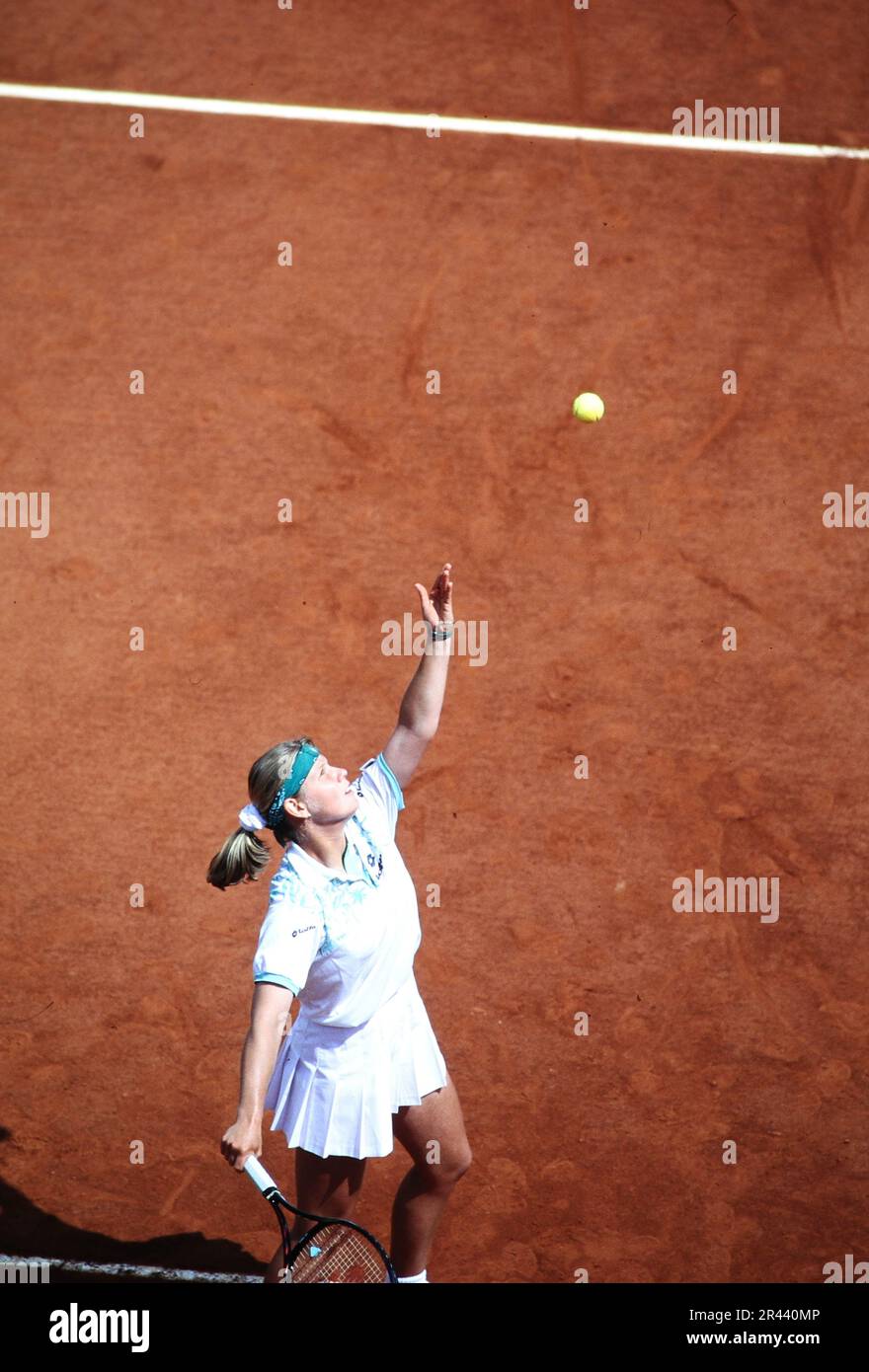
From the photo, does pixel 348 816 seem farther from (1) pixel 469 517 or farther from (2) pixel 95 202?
(2) pixel 95 202

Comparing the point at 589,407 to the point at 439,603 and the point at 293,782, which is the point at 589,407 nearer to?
the point at 439,603

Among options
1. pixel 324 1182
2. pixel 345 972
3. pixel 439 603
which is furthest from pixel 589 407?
pixel 324 1182

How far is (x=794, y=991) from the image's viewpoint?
263 inches

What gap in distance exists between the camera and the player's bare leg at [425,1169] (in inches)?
190

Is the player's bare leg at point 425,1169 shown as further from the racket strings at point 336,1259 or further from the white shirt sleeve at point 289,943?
the white shirt sleeve at point 289,943

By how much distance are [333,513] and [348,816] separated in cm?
412

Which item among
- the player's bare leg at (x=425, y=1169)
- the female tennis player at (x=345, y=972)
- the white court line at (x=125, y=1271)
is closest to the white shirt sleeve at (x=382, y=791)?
the female tennis player at (x=345, y=972)

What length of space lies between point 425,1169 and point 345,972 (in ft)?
2.85

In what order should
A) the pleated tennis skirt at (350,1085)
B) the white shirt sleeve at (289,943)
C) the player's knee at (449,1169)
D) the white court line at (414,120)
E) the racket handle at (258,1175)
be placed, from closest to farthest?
1. the racket handle at (258,1175)
2. the white shirt sleeve at (289,943)
3. the pleated tennis skirt at (350,1085)
4. the player's knee at (449,1169)
5. the white court line at (414,120)

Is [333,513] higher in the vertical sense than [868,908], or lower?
higher

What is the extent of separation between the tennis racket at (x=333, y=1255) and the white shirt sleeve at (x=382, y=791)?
123 centimetres

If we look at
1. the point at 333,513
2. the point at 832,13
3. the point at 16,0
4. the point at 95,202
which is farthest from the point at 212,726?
the point at 832,13

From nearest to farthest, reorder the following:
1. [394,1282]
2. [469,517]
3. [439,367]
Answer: [394,1282]
[469,517]
[439,367]

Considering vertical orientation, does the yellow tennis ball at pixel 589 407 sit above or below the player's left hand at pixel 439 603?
above
